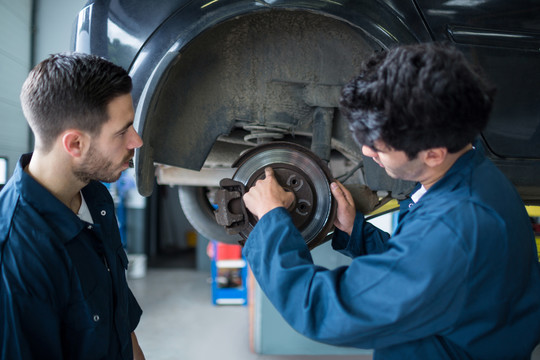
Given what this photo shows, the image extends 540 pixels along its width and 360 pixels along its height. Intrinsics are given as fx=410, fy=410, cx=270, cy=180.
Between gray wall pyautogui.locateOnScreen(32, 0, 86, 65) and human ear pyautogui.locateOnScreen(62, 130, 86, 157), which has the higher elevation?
gray wall pyautogui.locateOnScreen(32, 0, 86, 65)

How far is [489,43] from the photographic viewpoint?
1.19 meters

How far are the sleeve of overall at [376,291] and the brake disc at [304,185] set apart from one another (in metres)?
0.37

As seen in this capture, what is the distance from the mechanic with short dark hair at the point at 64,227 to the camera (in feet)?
2.26

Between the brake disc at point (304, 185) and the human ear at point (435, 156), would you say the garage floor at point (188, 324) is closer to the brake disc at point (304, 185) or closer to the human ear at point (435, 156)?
the brake disc at point (304, 185)

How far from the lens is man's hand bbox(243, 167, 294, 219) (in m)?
0.90

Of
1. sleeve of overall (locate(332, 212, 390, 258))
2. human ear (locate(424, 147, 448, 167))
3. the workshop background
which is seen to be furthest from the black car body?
the workshop background

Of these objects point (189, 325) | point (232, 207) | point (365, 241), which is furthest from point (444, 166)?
point (189, 325)

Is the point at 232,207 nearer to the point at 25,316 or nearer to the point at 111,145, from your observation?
the point at 111,145

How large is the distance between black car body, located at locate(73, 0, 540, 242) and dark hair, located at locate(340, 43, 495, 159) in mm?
473

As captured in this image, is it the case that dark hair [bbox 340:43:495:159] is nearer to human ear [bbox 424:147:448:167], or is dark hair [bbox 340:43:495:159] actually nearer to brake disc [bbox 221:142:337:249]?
human ear [bbox 424:147:448:167]

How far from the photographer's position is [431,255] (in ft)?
2.05

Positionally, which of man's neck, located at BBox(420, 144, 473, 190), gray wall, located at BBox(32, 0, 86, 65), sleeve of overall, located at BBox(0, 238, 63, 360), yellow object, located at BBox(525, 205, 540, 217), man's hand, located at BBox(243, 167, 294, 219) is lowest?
yellow object, located at BBox(525, 205, 540, 217)

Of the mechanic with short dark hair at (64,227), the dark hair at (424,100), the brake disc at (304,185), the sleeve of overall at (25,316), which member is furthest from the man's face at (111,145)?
the dark hair at (424,100)

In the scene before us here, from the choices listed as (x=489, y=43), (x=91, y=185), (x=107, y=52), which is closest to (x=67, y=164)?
(x=91, y=185)
